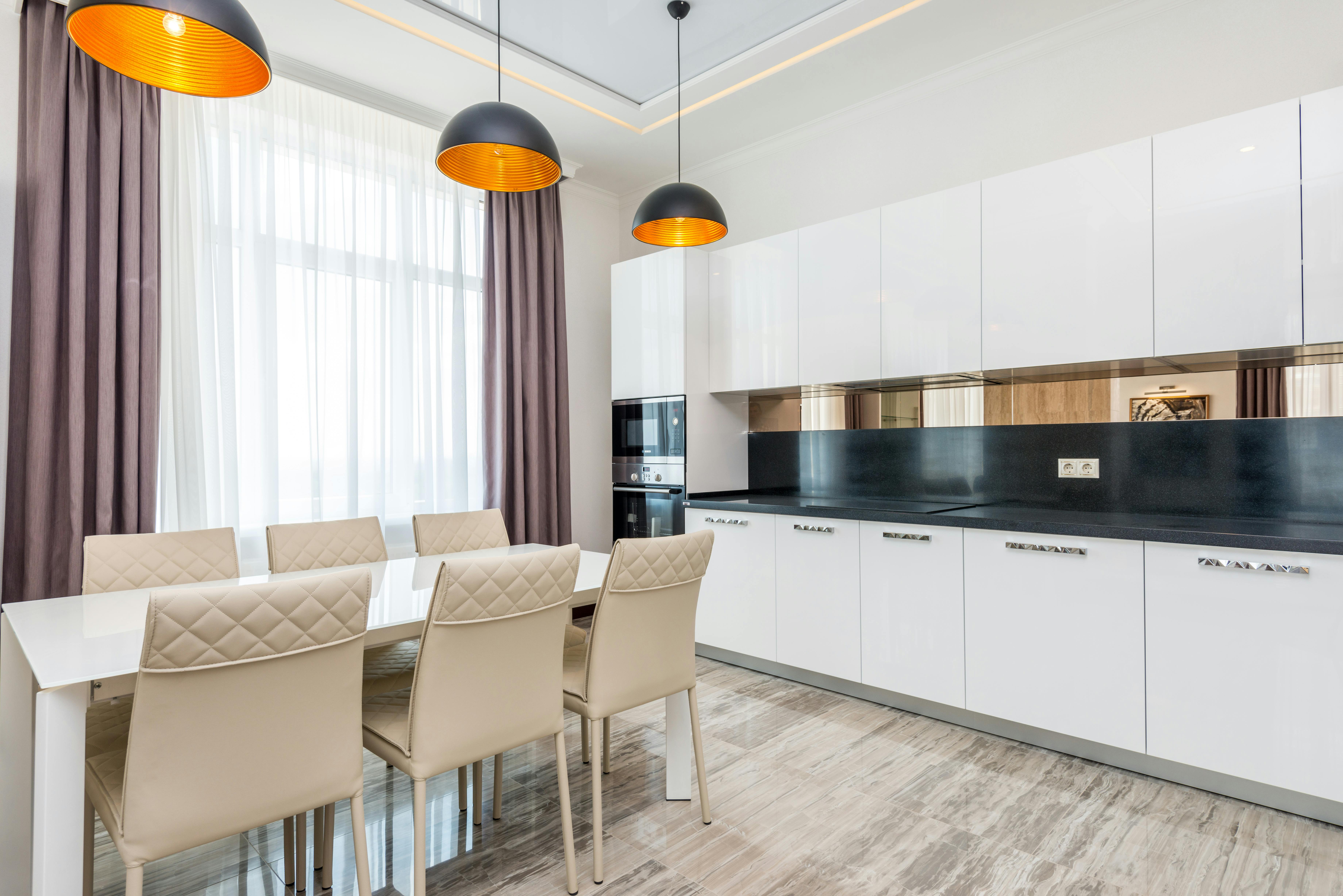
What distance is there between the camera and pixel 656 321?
4.00 meters

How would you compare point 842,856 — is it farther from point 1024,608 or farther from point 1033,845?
point 1024,608

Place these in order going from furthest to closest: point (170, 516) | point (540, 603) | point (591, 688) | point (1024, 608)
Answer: point (170, 516) < point (1024, 608) < point (591, 688) < point (540, 603)

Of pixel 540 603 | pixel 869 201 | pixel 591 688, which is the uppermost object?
pixel 869 201

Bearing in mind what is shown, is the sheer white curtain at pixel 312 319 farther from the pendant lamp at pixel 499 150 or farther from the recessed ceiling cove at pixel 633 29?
the pendant lamp at pixel 499 150

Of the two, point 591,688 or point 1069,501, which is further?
point 1069,501

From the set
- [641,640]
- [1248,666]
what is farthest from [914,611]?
[641,640]

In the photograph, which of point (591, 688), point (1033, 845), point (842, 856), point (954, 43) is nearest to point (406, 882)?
point (591, 688)

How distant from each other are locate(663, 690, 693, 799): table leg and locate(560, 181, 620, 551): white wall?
245cm

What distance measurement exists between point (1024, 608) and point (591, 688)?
65.5 inches

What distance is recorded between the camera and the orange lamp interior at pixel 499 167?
2.24 meters

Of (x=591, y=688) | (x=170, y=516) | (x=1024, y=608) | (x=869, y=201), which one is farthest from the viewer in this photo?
(x=869, y=201)

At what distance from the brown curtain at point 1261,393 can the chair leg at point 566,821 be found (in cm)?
267

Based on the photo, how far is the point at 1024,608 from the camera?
8.25 ft

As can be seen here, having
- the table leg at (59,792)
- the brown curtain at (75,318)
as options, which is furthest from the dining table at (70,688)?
the brown curtain at (75,318)
